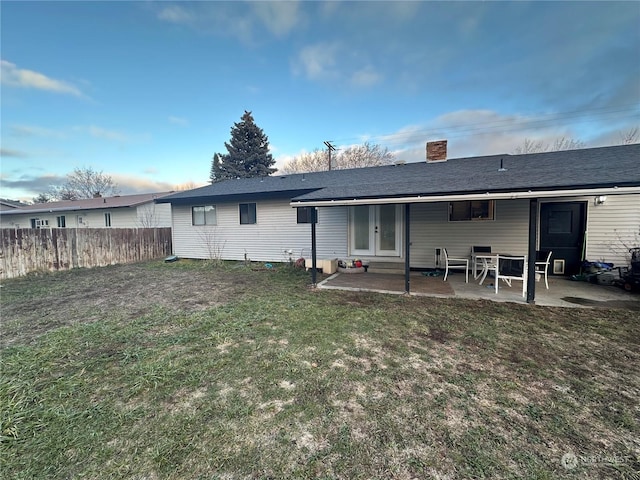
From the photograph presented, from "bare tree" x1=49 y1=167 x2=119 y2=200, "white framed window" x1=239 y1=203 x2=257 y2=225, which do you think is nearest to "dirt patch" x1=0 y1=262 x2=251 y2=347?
"white framed window" x1=239 y1=203 x2=257 y2=225

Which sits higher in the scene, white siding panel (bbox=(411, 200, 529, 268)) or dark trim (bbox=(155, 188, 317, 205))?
dark trim (bbox=(155, 188, 317, 205))

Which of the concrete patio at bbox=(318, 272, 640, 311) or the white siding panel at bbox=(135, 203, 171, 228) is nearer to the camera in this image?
the concrete patio at bbox=(318, 272, 640, 311)

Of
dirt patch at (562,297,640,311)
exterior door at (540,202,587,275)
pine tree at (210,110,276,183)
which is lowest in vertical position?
dirt patch at (562,297,640,311)

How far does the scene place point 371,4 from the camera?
26.6 ft

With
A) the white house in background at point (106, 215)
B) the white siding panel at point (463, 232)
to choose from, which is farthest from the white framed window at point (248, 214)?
the white house in background at point (106, 215)

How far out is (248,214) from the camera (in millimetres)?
10297

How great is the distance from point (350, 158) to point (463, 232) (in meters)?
18.7

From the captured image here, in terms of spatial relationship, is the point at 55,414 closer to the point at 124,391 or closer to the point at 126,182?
the point at 124,391

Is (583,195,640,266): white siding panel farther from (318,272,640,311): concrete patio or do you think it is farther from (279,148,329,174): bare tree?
(279,148,329,174): bare tree

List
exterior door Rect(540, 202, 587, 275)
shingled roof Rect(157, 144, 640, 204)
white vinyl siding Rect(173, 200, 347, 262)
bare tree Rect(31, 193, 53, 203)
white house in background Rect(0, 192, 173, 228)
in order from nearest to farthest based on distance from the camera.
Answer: shingled roof Rect(157, 144, 640, 204), exterior door Rect(540, 202, 587, 275), white vinyl siding Rect(173, 200, 347, 262), white house in background Rect(0, 192, 173, 228), bare tree Rect(31, 193, 53, 203)

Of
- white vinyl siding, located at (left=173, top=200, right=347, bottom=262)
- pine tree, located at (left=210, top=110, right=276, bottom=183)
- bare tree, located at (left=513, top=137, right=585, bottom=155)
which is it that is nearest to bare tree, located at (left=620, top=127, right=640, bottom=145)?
bare tree, located at (left=513, top=137, right=585, bottom=155)

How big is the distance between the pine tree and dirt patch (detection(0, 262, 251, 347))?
20.3 meters

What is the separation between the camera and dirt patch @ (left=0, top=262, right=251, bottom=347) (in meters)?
4.50

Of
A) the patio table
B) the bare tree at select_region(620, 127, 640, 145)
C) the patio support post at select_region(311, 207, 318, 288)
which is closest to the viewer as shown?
the patio table
